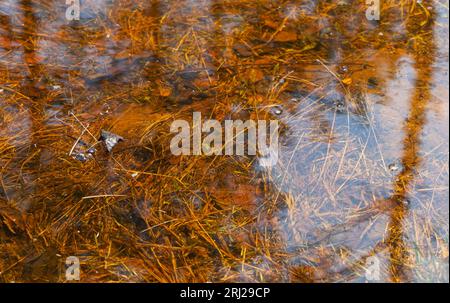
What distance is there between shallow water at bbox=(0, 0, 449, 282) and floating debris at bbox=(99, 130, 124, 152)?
35 millimetres

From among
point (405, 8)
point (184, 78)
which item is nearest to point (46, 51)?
point (184, 78)

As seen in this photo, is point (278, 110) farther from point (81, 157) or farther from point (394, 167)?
point (81, 157)

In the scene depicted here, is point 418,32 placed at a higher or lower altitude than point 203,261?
higher

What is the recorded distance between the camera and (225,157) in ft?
7.74

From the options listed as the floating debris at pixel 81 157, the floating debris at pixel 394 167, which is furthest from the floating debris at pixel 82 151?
the floating debris at pixel 394 167

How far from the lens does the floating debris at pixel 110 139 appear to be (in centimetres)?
238

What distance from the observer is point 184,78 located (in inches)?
107

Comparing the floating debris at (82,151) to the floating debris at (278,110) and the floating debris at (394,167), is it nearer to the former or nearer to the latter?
the floating debris at (278,110)

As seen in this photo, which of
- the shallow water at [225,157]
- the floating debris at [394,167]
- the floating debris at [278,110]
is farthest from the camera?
the floating debris at [278,110]

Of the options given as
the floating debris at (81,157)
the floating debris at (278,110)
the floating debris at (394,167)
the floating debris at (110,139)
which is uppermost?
the floating debris at (278,110)

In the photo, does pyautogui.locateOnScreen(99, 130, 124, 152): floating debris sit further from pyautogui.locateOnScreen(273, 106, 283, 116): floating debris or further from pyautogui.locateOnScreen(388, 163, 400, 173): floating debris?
pyautogui.locateOnScreen(388, 163, 400, 173): floating debris

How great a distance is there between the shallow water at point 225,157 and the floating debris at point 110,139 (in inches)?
1.4
